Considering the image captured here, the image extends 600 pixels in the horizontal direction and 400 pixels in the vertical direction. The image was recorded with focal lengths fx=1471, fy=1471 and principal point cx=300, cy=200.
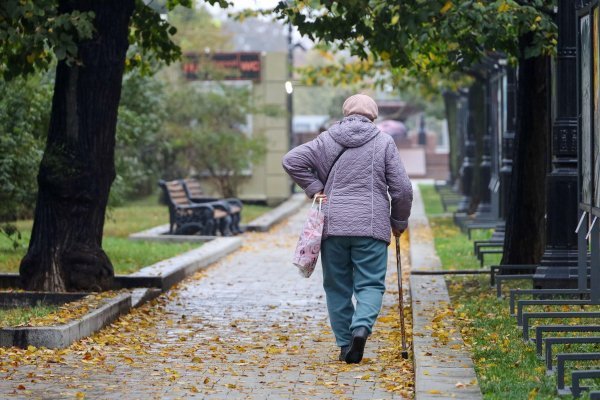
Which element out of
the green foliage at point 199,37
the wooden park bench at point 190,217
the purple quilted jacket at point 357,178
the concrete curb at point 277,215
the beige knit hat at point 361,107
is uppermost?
the green foliage at point 199,37

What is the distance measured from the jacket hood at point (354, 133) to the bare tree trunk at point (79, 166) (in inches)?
164

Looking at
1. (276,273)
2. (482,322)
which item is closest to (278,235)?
(276,273)

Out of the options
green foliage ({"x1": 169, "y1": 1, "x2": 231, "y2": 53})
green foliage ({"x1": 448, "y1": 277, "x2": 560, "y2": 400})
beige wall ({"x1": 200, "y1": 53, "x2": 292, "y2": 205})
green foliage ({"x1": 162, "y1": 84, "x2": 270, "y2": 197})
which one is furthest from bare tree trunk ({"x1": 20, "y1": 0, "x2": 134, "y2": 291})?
beige wall ({"x1": 200, "y1": 53, "x2": 292, "y2": 205})

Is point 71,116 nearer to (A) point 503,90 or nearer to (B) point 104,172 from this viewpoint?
(B) point 104,172

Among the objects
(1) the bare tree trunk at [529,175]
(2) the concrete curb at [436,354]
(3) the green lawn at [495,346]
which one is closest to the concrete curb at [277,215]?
(3) the green lawn at [495,346]

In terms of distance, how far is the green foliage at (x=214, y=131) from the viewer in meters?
33.1

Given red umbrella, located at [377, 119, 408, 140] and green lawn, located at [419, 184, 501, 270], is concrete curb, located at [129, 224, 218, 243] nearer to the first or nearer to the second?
green lawn, located at [419, 184, 501, 270]

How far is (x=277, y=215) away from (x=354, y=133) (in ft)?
63.9

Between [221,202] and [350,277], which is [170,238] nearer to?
[221,202]

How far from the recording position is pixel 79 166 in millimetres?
13039

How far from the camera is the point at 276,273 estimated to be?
1714 cm

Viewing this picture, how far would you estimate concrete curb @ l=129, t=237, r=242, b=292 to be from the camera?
14.8m

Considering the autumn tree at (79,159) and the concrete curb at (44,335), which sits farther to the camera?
the autumn tree at (79,159)

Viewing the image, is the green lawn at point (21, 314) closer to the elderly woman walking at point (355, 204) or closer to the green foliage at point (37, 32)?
the green foliage at point (37, 32)
